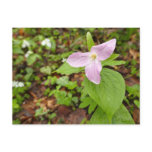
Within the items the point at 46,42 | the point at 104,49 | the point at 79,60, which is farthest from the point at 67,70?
the point at 46,42

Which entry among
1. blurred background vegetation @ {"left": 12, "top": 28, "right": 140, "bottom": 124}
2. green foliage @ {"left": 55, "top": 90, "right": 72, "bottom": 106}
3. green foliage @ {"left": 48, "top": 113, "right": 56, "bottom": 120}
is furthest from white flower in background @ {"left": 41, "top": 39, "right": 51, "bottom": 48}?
green foliage @ {"left": 48, "top": 113, "right": 56, "bottom": 120}

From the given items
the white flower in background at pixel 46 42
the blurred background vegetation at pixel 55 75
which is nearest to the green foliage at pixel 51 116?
the blurred background vegetation at pixel 55 75

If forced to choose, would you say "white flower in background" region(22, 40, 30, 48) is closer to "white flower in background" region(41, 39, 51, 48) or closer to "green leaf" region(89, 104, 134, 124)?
"white flower in background" region(41, 39, 51, 48)

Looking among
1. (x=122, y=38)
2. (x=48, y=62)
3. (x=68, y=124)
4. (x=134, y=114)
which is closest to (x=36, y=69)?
(x=48, y=62)

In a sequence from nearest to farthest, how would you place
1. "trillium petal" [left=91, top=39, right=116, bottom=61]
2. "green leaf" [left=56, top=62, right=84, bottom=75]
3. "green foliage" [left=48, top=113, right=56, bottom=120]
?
"trillium petal" [left=91, top=39, right=116, bottom=61]
"green leaf" [left=56, top=62, right=84, bottom=75]
"green foliage" [left=48, top=113, right=56, bottom=120]

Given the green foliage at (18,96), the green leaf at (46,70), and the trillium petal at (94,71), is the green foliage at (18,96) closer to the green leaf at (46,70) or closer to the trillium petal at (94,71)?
the green leaf at (46,70)

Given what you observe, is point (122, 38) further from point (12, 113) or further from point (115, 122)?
point (12, 113)

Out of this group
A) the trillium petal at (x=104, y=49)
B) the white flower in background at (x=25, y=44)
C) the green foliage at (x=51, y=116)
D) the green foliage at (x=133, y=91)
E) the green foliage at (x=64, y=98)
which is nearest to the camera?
the trillium petal at (x=104, y=49)
